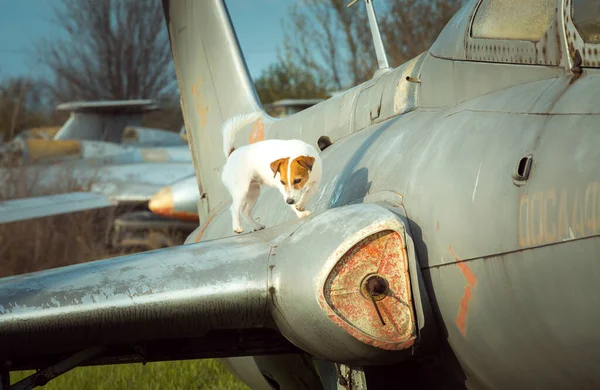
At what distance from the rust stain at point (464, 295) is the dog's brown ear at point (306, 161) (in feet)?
2.55

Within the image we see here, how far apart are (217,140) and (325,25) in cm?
1379

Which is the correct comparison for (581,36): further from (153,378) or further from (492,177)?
(153,378)

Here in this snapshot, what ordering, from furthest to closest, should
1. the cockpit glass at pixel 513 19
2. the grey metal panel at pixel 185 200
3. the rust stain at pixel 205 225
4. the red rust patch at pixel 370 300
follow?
→ 1. the grey metal panel at pixel 185 200
2. the rust stain at pixel 205 225
3. the cockpit glass at pixel 513 19
4. the red rust patch at pixel 370 300

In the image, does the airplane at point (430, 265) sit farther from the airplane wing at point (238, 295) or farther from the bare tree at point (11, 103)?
the bare tree at point (11, 103)

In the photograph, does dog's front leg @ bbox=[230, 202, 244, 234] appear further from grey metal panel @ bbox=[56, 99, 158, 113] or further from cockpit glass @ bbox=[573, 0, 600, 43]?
grey metal panel @ bbox=[56, 99, 158, 113]

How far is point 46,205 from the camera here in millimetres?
13703

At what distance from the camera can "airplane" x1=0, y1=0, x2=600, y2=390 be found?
2422mm

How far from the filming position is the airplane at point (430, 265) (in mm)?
2422

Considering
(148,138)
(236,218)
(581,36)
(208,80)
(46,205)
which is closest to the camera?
(581,36)

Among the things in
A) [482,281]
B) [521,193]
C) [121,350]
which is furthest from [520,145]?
[121,350]

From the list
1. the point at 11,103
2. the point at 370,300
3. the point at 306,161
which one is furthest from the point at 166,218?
the point at 370,300

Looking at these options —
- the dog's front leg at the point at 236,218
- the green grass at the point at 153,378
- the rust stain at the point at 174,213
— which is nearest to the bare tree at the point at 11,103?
the rust stain at the point at 174,213

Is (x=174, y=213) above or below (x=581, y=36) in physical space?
below

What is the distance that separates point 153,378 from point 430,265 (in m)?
4.35
